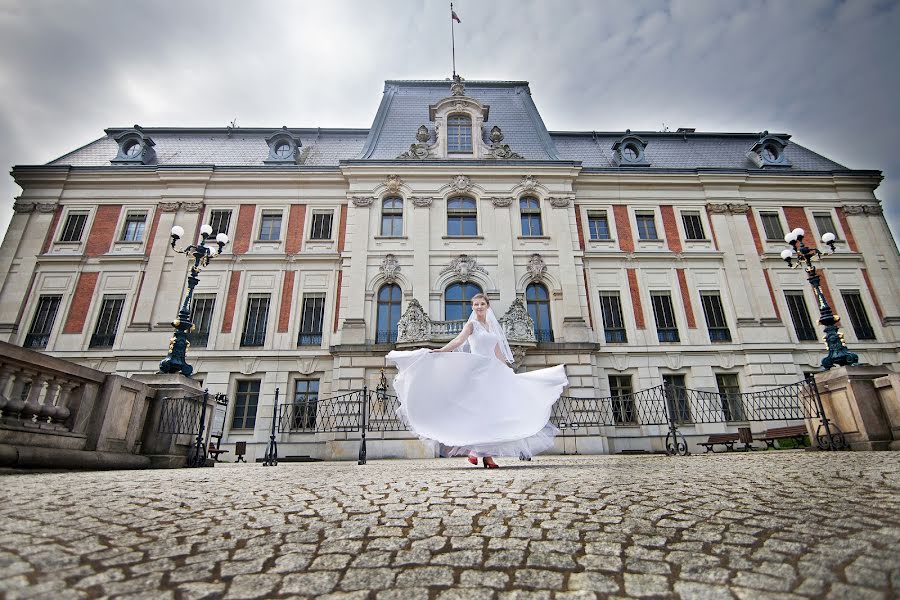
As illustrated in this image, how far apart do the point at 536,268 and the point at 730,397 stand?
9.94m

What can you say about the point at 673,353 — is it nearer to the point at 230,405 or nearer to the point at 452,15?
the point at 230,405

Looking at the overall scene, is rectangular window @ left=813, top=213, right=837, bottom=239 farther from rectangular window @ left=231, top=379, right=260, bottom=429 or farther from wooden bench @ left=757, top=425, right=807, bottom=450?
rectangular window @ left=231, top=379, right=260, bottom=429

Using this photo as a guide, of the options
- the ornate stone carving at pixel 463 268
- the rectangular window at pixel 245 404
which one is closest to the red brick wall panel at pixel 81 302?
the rectangular window at pixel 245 404

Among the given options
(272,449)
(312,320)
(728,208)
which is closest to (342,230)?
(312,320)

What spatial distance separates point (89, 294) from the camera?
19.5 metres

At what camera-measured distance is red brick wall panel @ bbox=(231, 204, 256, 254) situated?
20.5 m

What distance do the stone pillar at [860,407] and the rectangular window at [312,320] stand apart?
679 inches

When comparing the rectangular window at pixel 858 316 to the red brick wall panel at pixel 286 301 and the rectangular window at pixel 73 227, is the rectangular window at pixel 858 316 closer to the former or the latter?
the red brick wall panel at pixel 286 301

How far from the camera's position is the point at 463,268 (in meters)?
19.9

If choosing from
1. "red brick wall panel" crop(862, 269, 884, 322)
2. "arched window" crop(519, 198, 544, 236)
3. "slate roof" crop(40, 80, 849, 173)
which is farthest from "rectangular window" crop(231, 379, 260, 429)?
"red brick wall panel" crop(862, 269, 884, 322)

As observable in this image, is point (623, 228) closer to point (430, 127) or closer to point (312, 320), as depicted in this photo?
point (430, 127)

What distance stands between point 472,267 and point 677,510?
1718 centimetres

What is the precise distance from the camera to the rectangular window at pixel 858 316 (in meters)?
19.8

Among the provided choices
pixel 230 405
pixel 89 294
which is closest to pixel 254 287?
pixel 230 405
